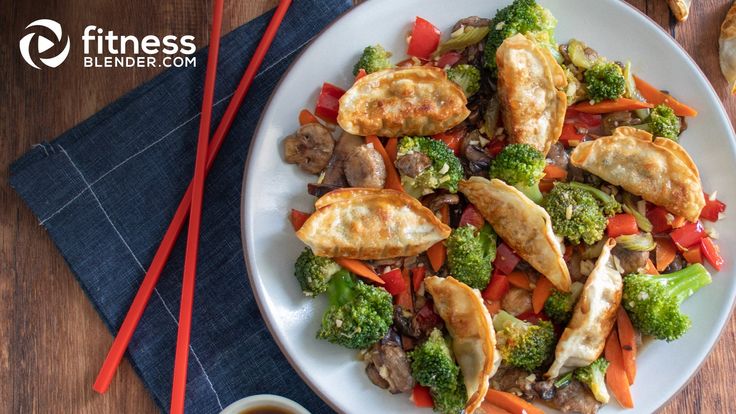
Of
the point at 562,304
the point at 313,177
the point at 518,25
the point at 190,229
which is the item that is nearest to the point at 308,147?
the point at 313,177

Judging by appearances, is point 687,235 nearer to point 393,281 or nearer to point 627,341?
point 627,341

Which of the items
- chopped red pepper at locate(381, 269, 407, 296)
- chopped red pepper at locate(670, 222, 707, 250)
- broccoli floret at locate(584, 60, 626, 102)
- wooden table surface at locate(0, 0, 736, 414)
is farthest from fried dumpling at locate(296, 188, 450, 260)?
wooden table surface at locate(0, 0, 736, 414)

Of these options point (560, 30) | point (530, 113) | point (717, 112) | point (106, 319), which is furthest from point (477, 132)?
point (106, 319)

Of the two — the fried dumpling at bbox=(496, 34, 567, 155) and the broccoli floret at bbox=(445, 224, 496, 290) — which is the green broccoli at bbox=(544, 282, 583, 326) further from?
the fried dumpling at bbox=(496, 34, 567, 155)

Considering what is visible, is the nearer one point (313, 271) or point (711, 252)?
point (313, 271)

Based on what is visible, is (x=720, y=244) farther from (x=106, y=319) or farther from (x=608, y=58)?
(x=106, y=319)

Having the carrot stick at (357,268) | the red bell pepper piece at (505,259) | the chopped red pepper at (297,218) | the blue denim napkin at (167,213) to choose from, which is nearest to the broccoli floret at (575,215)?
the red bell pepper piece at (505,259)

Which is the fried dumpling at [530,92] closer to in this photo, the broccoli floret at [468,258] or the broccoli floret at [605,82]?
the broccoli floret at [605,82]
